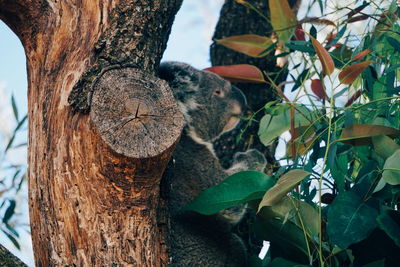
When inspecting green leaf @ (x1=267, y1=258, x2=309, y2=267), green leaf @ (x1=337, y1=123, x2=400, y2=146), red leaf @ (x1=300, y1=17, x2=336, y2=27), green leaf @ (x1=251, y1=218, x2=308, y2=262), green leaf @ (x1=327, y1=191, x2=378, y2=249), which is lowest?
green leaf @ (x1=267, y1=258, x2=309, y2=267)

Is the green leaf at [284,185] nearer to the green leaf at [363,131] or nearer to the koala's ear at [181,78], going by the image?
the green leaf at [363,131]

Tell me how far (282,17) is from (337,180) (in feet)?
2.41

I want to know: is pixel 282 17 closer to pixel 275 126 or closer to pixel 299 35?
pixel 299 35

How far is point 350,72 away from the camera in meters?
1.55

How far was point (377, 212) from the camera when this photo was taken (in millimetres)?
1467

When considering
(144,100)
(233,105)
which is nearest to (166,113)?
(144,100)

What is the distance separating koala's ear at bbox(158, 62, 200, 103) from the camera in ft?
8.41

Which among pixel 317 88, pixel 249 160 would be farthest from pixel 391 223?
pixel 249 160

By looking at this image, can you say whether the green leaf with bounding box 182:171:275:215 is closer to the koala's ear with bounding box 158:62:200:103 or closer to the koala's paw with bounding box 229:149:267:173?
the koala's paw with bounding box 229:149:267:173

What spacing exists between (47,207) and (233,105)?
133 centimetres

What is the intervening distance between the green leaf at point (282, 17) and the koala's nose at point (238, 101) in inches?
21.7

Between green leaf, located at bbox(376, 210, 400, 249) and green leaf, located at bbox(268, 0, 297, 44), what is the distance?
800 millimetres

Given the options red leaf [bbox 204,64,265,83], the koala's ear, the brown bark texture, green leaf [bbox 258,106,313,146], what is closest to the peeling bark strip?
the brown bark texture

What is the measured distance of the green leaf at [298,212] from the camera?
1.57 meters
